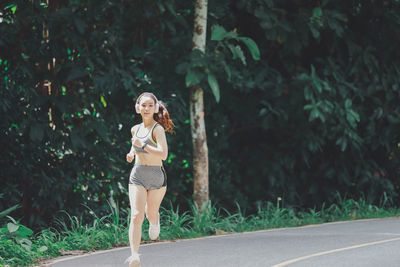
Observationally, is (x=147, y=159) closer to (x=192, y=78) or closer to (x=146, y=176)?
(x=146, y=176)

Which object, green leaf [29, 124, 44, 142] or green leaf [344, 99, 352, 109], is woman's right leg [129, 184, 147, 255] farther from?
green leaf [344, 99, 352, 109]

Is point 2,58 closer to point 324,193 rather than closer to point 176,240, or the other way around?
point 176,240

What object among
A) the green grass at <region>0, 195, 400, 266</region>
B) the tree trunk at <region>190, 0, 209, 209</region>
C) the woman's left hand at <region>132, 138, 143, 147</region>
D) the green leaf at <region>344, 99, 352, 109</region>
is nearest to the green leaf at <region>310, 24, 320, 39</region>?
the green leaf at <region>344, 99, 352, 109</region>

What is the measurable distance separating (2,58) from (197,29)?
380 cm

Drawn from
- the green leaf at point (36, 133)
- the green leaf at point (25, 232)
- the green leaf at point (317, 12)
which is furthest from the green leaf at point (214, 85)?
the green leaf at point (25, 232)

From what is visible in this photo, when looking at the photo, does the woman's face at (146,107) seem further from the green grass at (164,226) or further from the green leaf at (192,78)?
the green leaf at (192,78)

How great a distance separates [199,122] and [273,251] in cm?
423

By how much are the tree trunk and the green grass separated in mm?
433

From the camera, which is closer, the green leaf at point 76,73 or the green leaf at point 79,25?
the green leaf at point 79,25

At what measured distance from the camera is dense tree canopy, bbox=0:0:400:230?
12.7m

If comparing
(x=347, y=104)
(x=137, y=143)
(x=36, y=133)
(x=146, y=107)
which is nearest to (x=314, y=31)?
(x=347, y=104)

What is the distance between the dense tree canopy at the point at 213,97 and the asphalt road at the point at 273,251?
2.75 m

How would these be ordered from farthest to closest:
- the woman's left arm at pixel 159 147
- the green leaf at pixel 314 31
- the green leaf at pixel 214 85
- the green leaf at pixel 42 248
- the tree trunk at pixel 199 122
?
1. the green leaf at pixel 314 31
2. the tree trunk at pixel 199 122
3. the green leaf at pixel 214 85
4. the green leaf at pixel 42 248
5. the woman's left arm at pixel 159 147

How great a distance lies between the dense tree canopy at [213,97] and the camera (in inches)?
501
